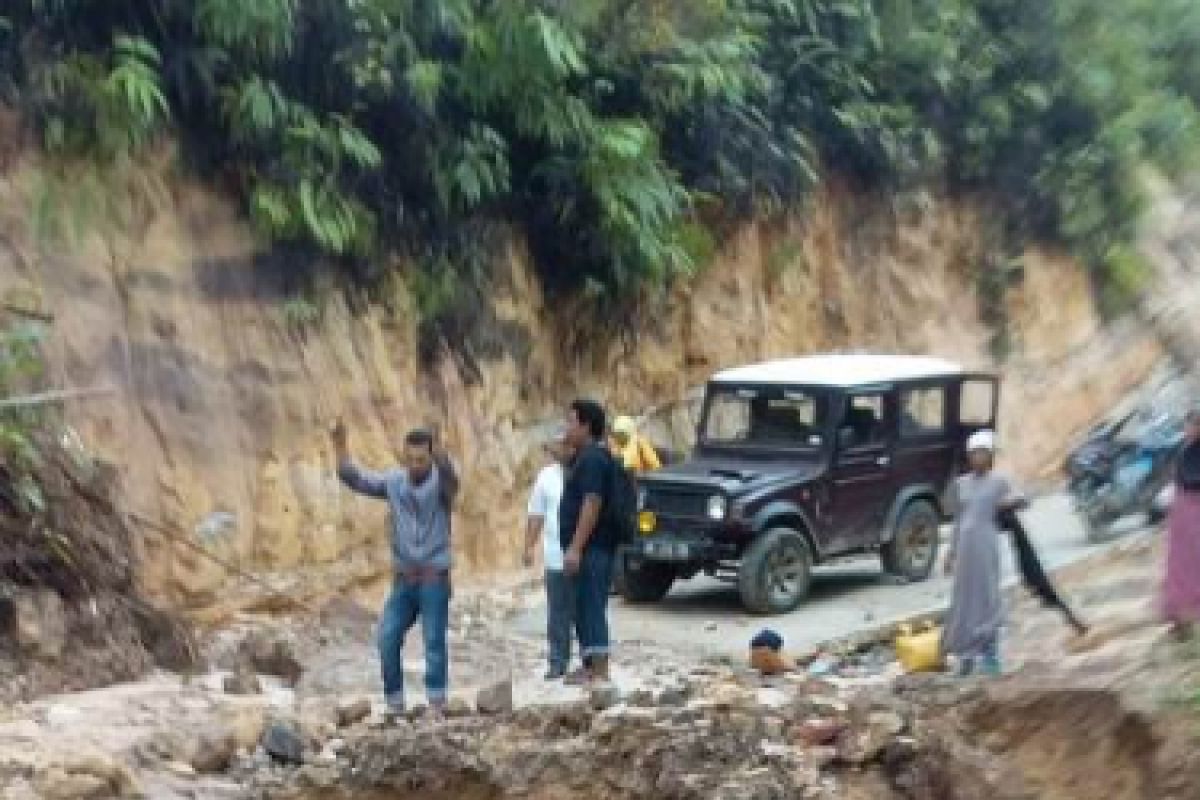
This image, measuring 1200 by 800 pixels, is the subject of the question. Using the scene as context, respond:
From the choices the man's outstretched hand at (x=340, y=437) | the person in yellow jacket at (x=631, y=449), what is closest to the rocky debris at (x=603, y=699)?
the man's outstretched hand at (x=340, y=437)

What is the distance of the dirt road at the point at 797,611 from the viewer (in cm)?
1509

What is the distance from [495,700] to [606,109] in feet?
29.7

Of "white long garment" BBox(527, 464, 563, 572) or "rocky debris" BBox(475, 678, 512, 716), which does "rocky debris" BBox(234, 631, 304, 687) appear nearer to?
"white long garment" BBox(527, 464, 563, 572)

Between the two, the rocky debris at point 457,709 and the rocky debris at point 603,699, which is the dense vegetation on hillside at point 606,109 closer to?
the rocky debris at point 457,709

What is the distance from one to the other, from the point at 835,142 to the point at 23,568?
1306 centimetres

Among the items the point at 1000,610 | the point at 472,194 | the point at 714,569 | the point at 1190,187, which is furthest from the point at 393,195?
the point at 1190,187

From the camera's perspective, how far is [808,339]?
22734 mm

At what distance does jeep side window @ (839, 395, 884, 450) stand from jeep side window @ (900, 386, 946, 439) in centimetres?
30

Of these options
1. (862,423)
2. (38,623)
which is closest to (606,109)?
(862,423)

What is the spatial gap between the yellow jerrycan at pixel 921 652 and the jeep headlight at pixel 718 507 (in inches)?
123

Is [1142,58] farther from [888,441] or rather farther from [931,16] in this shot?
[888,441]

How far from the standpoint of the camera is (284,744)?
33.7 ft

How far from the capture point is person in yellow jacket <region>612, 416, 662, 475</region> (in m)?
17.0

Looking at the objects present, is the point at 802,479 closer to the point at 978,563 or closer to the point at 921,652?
the point at 921,652
